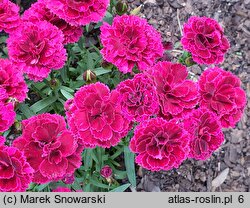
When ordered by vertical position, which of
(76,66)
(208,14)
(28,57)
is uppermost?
(28,57)

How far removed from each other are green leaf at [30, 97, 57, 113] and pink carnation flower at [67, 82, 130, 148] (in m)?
0.68

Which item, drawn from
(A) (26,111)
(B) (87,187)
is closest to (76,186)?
(B) (87,187)

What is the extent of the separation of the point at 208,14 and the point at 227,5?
21cm

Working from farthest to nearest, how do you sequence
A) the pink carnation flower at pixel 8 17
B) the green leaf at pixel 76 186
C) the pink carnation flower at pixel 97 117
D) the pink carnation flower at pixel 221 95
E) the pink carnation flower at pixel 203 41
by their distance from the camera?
the green leaf at pixel 76 186 < the pink carnation flower at pixel 8 17 < the pink carnation flower at pixel 203 41 < the pink carnation flower at pixel 221 95 < the pink carnation flower at pixel 97 117

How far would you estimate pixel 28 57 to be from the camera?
2.14 m

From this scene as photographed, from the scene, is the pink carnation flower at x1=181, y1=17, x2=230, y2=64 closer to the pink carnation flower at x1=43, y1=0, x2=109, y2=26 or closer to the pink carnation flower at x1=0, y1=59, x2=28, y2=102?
the pink carnation flower at x1=43, y1=0, x2=109, y2=26

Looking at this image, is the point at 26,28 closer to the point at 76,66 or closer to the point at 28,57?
the point at 28,57

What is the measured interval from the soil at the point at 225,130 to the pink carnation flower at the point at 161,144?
97 cm

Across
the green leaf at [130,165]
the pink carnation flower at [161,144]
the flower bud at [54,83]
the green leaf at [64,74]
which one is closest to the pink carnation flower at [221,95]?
the pink carnation flower at [161,144]

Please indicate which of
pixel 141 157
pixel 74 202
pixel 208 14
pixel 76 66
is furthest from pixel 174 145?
pixel 208 14

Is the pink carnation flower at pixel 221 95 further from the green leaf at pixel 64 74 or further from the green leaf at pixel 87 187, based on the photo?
the green leaf at pixel 64 74

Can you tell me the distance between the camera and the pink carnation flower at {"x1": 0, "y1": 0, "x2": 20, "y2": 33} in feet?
7.48

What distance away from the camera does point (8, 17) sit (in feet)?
7.55

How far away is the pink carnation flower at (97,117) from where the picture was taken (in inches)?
74.2
